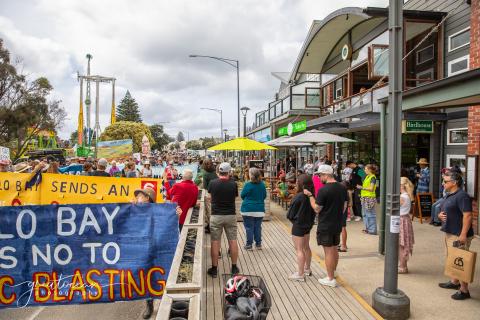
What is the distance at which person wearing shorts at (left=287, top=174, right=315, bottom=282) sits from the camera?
557cm

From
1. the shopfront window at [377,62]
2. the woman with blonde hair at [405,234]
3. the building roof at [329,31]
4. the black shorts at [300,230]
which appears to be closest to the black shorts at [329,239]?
the black shorts at [300,230]

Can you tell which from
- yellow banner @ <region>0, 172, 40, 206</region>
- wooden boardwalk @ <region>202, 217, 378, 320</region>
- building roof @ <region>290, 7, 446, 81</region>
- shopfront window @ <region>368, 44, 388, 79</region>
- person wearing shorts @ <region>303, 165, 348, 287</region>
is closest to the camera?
wooden boardwalk @ <region>202, 217, 378, 320</region>

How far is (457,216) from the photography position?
505 cm

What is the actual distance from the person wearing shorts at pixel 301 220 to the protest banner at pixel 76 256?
220 cm

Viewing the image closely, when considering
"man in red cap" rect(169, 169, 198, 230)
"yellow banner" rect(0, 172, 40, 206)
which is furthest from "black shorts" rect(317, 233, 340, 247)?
"yellow banner" rect(0, 172, 40, 206)

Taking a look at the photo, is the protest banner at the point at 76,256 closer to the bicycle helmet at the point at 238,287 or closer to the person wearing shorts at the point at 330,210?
the bicycle helmet at the point at 238,287

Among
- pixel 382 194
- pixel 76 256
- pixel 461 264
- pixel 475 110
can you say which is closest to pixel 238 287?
pixel 76 256

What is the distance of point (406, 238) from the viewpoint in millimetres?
5953

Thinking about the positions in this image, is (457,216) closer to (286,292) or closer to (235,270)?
(286,292)

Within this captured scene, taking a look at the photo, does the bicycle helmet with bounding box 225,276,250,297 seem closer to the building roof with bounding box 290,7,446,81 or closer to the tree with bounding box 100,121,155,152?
the building roof with bounding box 290,7,446,81

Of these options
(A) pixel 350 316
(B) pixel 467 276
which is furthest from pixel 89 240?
(B) pixel 467 276

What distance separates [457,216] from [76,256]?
200 inches

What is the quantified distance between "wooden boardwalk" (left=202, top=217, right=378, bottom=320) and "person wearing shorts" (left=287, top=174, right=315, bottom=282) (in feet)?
1.11

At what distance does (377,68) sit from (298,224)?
8762 millimetres
